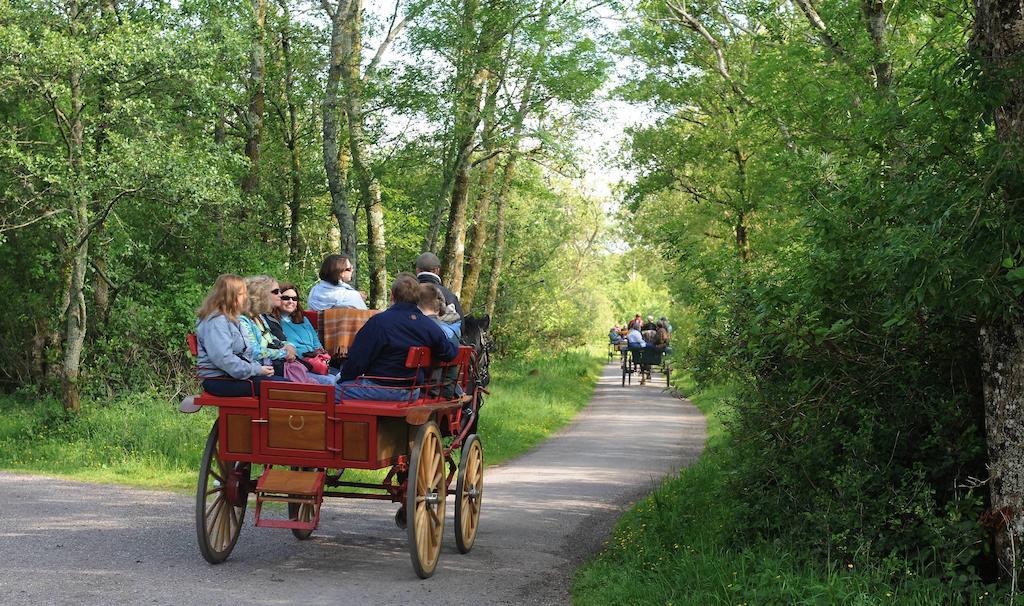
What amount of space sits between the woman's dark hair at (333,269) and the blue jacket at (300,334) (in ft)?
2.09

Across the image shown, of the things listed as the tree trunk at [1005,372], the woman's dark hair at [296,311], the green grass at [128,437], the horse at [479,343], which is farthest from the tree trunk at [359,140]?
the tree trunk at [1005,372]

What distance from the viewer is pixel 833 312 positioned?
22.5ft

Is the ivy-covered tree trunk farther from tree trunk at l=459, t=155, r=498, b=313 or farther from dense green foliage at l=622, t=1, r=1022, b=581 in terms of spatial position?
dense green foliage at l=622, t=1, r=1022, b=581

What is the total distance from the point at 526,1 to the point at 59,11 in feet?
24.0

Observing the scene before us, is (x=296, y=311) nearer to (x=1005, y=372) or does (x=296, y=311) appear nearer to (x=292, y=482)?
(x=292, y=482)

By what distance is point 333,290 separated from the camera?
30.7 ft

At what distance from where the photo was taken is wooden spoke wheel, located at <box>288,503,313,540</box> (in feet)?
27.6

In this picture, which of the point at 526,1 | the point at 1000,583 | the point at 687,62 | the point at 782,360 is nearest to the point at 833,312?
the point at 782,360

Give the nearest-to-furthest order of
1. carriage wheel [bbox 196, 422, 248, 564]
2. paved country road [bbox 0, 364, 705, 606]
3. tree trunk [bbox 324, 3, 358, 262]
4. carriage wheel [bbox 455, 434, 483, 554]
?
paved country road [bbox 0, 364, 705, 606], carriage wheel [bbox 196, 422, 248, 564], carriage wheel [bbox 455, 434, 483, 554], tree trunk [bbox 324, 3, 358, 262]

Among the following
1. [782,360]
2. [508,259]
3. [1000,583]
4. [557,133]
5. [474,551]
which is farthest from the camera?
[508,259]

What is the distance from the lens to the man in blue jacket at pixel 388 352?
745 centimetres

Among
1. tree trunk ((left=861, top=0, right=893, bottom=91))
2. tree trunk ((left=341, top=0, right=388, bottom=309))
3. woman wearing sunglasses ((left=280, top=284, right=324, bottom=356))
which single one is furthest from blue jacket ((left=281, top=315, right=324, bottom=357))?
tree trunk ((left=341, top=0, right=388, bottom=309))

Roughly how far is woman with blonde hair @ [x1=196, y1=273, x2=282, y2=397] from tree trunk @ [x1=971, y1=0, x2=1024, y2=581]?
4640mm

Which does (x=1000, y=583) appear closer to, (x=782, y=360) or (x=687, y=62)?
(x=782, y=360)
